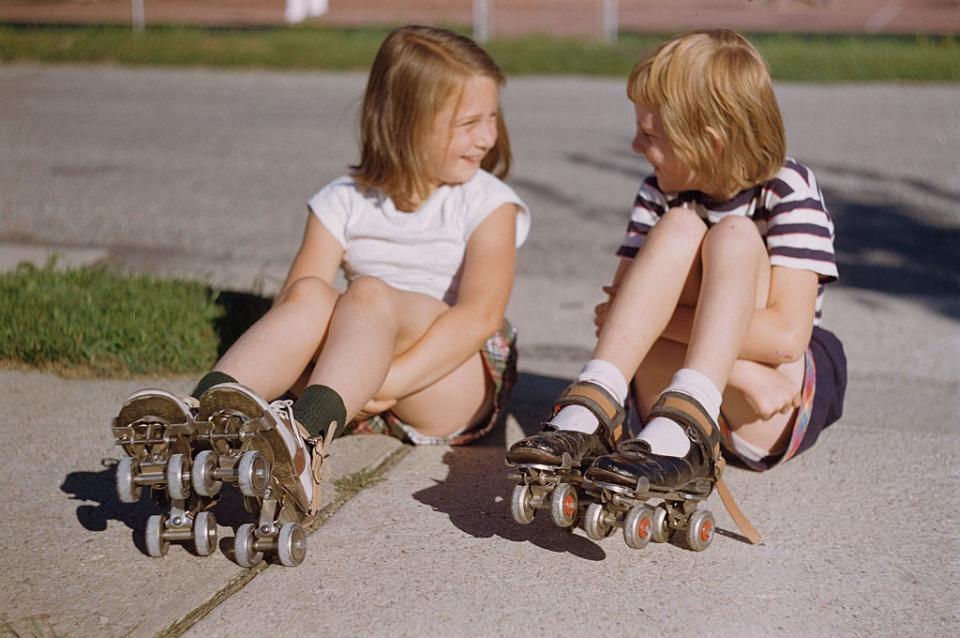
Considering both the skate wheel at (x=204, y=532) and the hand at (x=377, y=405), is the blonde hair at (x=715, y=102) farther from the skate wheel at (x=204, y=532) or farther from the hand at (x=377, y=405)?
the skate wheel at (x=204, y=532)

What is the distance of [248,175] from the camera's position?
7445 mm

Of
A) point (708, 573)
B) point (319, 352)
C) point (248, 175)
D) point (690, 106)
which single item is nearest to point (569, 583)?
point (708, 573)

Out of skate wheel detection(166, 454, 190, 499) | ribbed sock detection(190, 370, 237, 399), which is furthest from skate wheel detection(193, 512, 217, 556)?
ribbed sock detection(190, 370, 237, 399)

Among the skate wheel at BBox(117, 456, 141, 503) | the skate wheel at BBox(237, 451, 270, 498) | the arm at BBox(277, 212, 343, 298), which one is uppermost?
the arm at BBox(277, 212, 343, 298)

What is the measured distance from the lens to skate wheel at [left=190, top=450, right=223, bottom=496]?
2.48 meters

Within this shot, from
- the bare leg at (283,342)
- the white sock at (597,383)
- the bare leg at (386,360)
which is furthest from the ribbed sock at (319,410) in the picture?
the white sock at (597,383)

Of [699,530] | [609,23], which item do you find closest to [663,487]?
[699,530]

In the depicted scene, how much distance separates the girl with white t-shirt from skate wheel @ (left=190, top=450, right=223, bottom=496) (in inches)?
20.3

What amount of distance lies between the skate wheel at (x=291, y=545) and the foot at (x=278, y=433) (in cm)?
7

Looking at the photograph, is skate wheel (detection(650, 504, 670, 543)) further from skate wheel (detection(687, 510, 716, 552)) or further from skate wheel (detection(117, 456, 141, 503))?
skate wheel (detection(117, 456, 141, 503))

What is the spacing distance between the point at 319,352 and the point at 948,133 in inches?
267

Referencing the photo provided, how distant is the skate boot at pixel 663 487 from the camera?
8.19 ft

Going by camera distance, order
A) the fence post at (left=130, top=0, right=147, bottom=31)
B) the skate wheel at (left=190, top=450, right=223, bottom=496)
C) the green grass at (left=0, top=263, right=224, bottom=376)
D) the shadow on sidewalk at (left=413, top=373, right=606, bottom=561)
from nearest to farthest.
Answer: the skate wheel at (left=190, top=450, right=223, bottom=496) < the shadow on sidewalk at (left=413, top=373, right=606, bottom=561) < the green grass at (left=0, top=263, right=224, bottom=376) < the fence post at (left=130, top=0, right=147, bottom=31)

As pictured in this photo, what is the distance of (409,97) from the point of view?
3.43 metres
